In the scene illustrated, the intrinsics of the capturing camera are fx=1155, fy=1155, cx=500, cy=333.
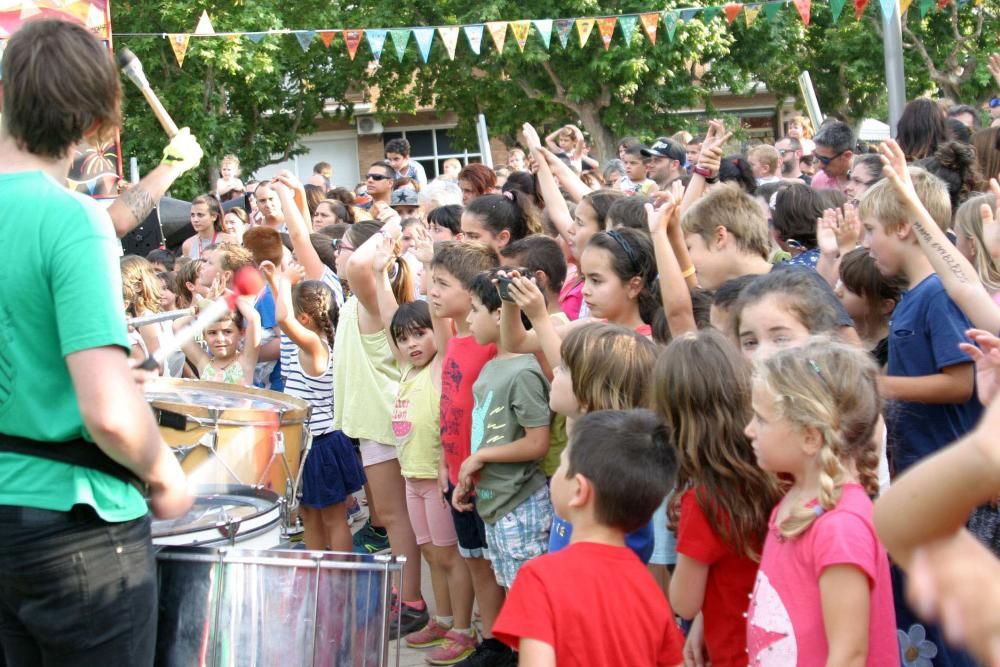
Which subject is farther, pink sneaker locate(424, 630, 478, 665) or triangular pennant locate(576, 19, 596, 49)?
triangular pennant locate(576, 19, 596, 49)

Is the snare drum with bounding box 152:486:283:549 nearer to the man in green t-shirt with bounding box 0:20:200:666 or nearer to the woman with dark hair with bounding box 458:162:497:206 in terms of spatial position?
the man in green t-shirt with bounding box 0:20:200:666

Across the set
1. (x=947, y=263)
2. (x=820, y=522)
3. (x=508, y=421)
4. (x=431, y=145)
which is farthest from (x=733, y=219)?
(x=431, y=145)

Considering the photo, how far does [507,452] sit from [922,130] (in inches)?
137

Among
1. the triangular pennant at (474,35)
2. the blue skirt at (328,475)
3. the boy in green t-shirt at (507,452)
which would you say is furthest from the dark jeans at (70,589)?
the triangular pennant at (474,35)

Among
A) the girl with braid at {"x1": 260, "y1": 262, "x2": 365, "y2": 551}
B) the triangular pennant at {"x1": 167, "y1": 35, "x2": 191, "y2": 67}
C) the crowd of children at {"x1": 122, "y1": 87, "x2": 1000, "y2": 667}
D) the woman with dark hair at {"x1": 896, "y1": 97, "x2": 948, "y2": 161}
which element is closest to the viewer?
the crowd of children at {"x1": 122, "y1": 87, "x2": 1000, "y2": 667}

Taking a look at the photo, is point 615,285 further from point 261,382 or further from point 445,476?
point 261,382

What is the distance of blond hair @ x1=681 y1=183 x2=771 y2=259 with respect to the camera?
13.5ft

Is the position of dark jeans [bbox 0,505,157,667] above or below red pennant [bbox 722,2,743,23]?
below

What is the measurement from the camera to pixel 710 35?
2489 cm

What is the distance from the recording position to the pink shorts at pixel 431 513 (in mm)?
5039

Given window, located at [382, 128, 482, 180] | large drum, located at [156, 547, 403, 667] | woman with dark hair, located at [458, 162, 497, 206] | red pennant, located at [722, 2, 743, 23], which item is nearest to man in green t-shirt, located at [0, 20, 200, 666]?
large drum, located at [156, 547, 403, 667]

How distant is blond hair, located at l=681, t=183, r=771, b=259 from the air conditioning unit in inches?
1123

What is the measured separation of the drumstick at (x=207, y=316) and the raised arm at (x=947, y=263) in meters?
1.88

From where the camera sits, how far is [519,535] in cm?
430
